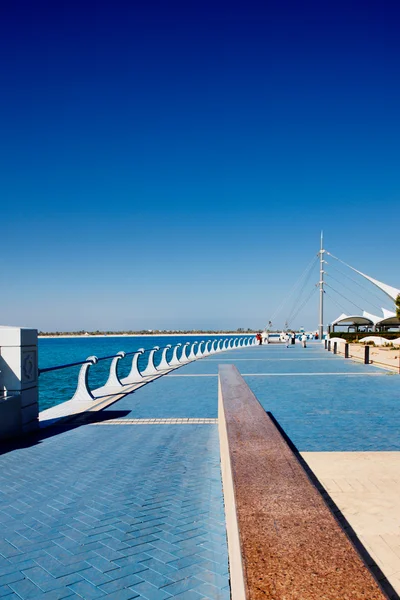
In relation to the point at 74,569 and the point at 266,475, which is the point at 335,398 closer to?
the point at 266,475

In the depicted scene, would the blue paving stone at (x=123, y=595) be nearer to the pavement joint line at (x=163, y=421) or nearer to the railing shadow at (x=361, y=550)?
the railing shadow at (x=361, y=550)

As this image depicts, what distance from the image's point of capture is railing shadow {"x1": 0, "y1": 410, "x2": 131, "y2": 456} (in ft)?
21.8

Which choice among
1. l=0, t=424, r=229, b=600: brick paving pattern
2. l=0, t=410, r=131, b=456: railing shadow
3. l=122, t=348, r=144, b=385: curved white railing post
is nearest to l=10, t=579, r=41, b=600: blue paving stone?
l=0, t=424, r=229, b=600: brick paving pattern

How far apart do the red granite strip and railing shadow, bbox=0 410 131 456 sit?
4.09 m

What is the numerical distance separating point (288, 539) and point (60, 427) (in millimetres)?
6459

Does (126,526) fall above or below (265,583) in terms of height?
below

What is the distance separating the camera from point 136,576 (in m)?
3.05

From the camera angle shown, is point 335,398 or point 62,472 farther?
point 335,398

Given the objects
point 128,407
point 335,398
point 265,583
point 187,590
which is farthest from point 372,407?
point 265,583

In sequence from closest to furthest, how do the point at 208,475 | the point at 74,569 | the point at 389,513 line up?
the point at 74,569, the point at 389,513, the point at 208,475

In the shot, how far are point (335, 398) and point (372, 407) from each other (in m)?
1.30

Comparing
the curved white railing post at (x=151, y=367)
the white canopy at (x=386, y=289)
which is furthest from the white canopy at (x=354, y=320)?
the curved white railing post at (x=151, y=367)

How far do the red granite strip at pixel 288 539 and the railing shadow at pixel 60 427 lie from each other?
13.4 feet

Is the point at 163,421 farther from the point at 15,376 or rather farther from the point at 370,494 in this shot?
the point at 370,494
